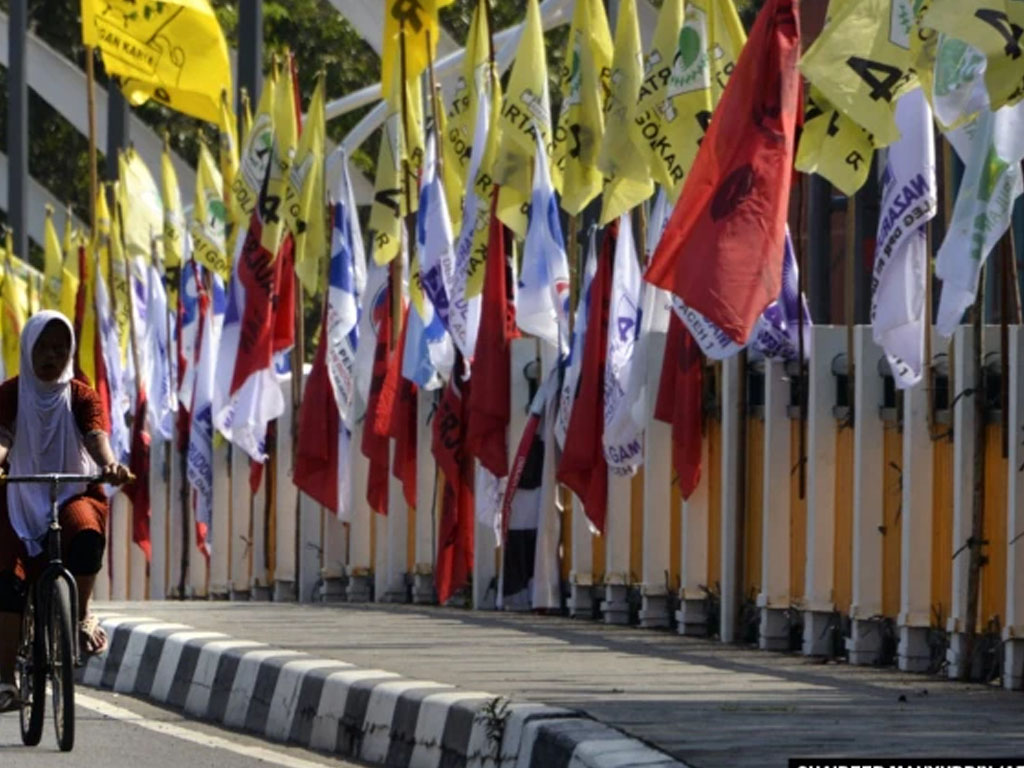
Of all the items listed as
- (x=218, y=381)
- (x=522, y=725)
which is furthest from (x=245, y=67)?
(x=522, y=725)

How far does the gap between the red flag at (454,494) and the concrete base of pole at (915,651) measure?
5.64 metres

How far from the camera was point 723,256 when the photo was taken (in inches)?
529

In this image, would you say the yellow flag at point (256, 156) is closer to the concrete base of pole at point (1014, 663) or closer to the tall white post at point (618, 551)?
the tall white post at point (618, 551)

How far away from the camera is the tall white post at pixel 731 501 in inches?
566

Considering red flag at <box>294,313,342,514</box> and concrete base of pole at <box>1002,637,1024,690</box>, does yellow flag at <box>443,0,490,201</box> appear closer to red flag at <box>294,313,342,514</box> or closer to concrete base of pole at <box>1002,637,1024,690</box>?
red flag at <box>294,313,342,514</box>

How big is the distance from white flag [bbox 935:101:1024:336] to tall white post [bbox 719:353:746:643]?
8.81ft

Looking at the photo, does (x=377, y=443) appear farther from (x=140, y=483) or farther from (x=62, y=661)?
(x=62, y=661)

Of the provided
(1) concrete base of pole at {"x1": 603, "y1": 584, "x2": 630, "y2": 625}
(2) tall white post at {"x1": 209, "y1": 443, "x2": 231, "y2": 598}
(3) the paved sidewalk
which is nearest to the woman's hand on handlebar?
(3) the paved sidewalk

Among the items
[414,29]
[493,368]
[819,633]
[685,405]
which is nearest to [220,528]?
[414,29]

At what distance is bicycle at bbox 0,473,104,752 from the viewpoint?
11125 mm

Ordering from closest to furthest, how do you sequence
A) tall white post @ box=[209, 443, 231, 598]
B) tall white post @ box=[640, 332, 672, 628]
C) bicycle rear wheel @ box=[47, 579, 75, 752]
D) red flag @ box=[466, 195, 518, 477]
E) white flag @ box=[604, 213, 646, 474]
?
bicycle rear wheel @ box=[47, 579, 75, 752]
tall white post @ box=[640, 332, 672, 628]
white flag @ box=[604, 213, 646, 474]
red flag @ box=[466, 195, 518, 477]
tall white post @ box=[209, 443, 231, 598]

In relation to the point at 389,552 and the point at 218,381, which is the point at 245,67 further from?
the point at 389,552

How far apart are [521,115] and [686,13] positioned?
2393mm

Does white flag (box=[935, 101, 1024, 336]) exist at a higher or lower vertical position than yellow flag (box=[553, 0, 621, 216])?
lower
